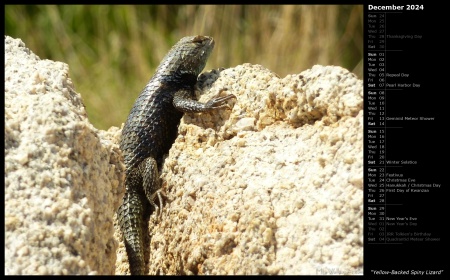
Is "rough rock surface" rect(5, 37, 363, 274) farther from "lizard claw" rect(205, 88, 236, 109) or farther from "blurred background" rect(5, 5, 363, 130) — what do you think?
"blurred background" rect(5, 5, 363, 130)

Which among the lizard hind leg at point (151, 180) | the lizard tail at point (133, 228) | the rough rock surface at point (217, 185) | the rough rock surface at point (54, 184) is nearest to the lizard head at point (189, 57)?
the lizard hind leg at point (151, 180)

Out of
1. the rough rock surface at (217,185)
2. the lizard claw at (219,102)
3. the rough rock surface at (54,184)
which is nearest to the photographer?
the rough rock surface at (54,184)

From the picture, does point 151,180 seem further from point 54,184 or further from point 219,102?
point 54,184

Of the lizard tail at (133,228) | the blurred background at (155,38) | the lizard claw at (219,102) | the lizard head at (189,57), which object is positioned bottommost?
the lizard tail at (133,228)

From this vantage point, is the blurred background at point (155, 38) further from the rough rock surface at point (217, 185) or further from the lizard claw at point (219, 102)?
the rough rock surface at point (217, 185)

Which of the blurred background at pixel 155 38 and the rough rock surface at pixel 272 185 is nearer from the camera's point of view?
the rough rock surface at pixel 272 185

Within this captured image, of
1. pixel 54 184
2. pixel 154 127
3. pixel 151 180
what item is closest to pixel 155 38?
pixel 154 127

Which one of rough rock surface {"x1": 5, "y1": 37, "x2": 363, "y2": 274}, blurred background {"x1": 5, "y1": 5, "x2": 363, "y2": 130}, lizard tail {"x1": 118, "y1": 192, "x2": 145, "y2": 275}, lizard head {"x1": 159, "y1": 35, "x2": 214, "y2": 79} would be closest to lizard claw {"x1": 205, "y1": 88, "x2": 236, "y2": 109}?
rough rock surface {"x1": 5, "y1": 37, "x2": 363, "y2": 274}
